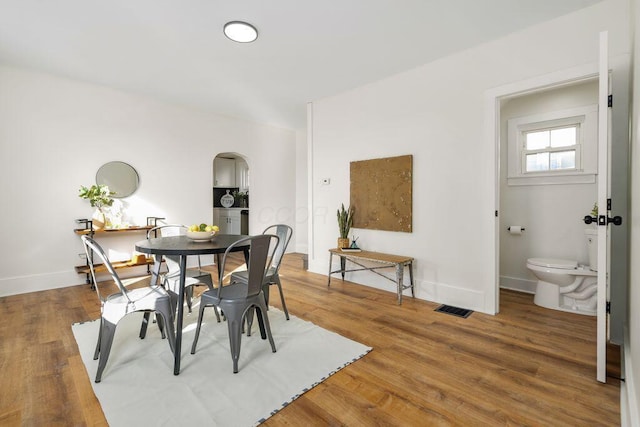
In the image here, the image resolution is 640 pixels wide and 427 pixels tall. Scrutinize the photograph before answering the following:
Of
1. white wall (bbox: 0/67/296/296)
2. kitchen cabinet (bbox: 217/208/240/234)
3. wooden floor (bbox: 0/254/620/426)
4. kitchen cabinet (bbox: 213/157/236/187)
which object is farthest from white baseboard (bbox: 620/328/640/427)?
kitchen cabinet (bbox: 213/157/236/187)

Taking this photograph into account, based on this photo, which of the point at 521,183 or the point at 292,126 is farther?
the point at 292,126

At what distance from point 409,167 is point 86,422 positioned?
333 cm

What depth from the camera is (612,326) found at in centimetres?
234

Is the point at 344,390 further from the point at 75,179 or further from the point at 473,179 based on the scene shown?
the point at 75,179

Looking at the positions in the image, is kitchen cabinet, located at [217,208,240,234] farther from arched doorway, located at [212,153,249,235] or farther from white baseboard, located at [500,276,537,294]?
white baseboard, located at [500,276,537,294]

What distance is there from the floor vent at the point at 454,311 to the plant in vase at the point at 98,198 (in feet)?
13.4

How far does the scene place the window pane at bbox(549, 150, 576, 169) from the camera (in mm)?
3400

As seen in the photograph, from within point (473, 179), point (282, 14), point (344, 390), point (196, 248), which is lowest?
point (344, 390)

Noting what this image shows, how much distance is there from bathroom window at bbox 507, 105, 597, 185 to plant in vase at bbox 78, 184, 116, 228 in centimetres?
506

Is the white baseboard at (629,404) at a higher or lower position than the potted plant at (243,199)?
lower

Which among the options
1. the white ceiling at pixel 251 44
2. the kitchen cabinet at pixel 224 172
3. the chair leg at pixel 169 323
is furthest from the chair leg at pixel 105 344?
the kitchen cabinet at pixel 224 172

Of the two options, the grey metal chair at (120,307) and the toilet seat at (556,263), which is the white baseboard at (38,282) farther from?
the toilet seat at (556,263)

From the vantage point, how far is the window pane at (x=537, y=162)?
141 inches

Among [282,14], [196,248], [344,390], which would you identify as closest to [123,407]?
[196,248]
